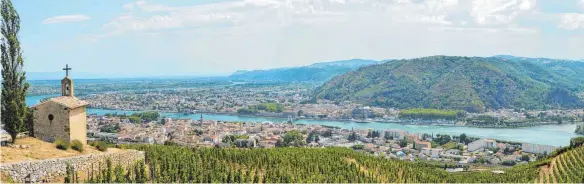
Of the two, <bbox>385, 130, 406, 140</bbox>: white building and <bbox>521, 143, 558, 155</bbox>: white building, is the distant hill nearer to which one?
<bbox>385, 130, 406, 140</bbox>: white building

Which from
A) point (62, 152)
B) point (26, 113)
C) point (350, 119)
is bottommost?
point (350, 119)

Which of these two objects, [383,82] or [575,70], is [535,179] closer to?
[383,82]

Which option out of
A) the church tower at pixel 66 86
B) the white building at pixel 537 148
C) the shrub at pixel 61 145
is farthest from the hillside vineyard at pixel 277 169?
the white building at pixel 537 148

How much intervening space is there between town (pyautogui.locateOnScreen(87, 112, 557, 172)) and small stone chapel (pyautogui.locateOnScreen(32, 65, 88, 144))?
27.8 m

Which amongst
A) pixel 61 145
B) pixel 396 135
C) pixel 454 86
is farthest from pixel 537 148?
pixel 454 86

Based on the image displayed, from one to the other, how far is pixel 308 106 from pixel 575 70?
122908 mm

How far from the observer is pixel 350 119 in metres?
98.1

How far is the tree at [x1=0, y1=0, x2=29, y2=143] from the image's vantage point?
15891mm

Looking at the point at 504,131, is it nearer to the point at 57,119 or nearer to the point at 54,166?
the point at 57,119

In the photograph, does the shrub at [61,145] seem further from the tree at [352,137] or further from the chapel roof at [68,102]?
the tree at [352,137]

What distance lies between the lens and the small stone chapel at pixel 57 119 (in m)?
15.9

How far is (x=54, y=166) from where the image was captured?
14133 millimetres

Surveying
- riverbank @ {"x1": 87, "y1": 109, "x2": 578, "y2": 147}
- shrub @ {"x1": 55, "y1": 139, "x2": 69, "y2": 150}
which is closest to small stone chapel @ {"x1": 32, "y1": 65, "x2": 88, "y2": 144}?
shrub @ {"x1": 55, "y1": 139, "x2": 69, "y2": 150}

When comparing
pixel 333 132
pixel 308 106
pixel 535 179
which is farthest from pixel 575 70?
pixel 535 179
